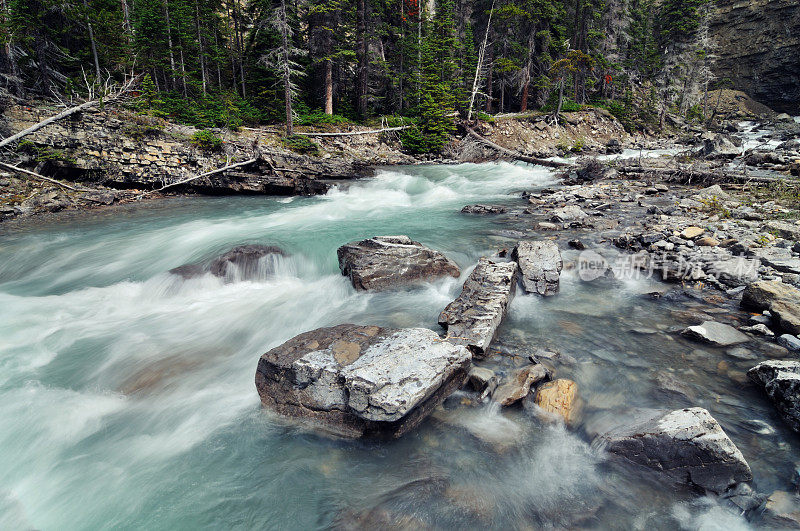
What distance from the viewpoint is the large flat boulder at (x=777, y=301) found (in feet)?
13.6

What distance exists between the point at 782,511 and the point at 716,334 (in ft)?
8.00

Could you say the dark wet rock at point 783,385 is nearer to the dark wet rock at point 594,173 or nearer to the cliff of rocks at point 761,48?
the dark wet rock at point 594,173

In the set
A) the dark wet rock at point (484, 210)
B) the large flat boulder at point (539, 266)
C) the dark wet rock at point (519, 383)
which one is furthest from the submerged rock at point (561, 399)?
the dark wet rock at point (484, 210)

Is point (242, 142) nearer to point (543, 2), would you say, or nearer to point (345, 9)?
point (345, 9)

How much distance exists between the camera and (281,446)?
332 cm

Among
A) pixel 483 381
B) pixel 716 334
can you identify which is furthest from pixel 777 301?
pixel 483 381

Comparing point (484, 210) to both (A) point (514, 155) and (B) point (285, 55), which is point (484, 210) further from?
(B) point (285, 55)

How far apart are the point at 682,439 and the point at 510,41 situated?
34.0 meters

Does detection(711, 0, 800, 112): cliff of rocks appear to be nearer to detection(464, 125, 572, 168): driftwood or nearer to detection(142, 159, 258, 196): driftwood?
detection(464, 125, 572, 168): driftwood

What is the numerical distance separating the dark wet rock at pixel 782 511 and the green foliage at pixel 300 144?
1924 centimetres

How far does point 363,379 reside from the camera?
3170mm

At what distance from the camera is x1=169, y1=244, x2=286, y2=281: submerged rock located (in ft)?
23.2

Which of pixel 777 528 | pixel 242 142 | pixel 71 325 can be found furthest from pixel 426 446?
pixel 242 142

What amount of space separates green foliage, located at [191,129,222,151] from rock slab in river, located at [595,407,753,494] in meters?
17.1
